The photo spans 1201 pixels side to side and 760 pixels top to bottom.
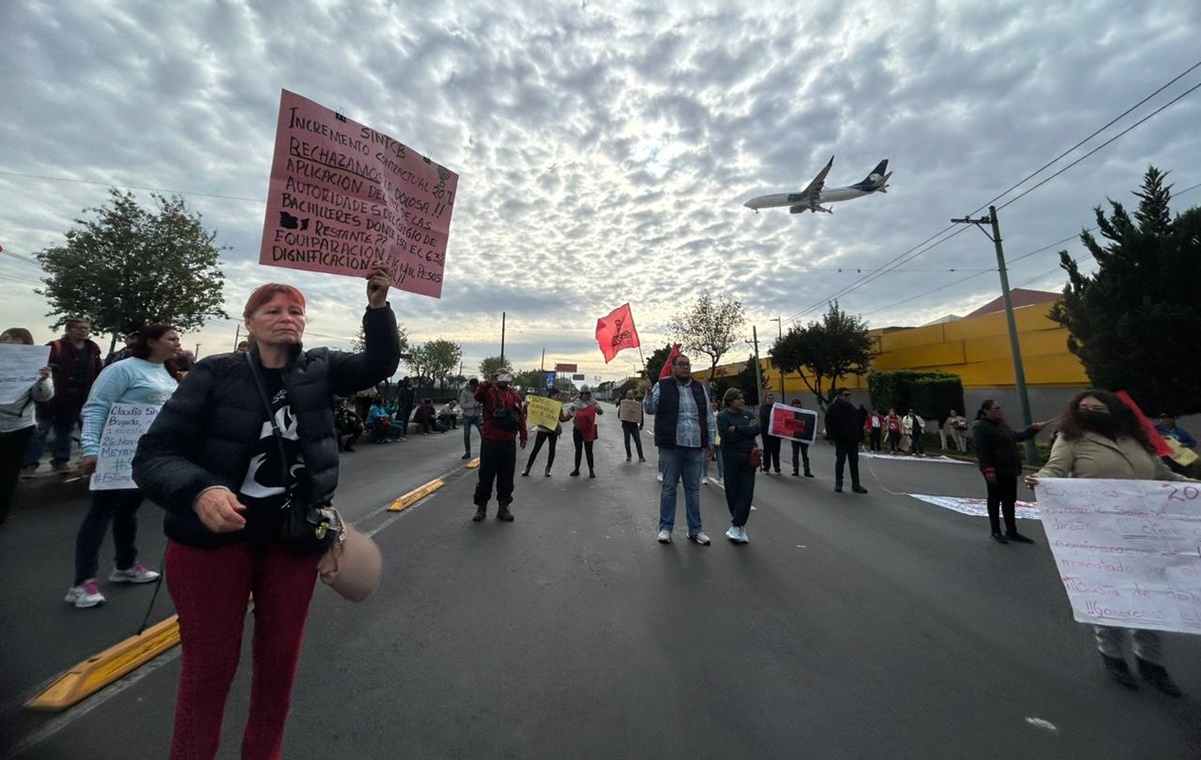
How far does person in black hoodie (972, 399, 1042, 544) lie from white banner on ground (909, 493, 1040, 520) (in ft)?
4.82

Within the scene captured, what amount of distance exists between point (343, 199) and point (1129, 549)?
16.9 feet

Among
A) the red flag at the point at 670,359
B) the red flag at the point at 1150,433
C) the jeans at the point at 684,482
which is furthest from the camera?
the red flag at the point at 670,359

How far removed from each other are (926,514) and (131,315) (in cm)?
2347

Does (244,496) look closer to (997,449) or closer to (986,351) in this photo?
(997,449)

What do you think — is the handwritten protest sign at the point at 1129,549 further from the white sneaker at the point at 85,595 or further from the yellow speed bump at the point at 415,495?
the yellow speed bump at the point at 415,495

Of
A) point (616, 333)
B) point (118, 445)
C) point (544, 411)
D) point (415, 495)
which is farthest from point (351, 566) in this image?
point (616, 333)

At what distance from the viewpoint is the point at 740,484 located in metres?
5.69

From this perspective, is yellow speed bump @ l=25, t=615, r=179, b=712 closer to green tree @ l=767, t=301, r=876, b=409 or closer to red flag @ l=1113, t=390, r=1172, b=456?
red flag @ l=1113, t=390, r=1172, b=456

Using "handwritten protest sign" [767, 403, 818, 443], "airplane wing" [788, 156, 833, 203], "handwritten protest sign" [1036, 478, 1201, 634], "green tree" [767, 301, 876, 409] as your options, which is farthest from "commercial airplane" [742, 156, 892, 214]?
"handwritten protest sign" [1036, 478, 1201, 634]

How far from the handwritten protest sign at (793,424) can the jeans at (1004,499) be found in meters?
4.15

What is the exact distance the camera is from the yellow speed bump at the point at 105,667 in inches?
92.9

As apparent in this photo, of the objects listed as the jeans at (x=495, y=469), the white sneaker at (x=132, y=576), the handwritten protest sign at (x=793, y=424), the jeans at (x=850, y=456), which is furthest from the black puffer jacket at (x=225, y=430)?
the handwritten protest sign at (x=793, y=424)

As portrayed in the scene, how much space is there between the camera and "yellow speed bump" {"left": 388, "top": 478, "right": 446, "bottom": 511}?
6.74 m

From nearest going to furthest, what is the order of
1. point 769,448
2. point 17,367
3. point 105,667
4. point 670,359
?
point 105,667 → point 17,367 → point 670,359 → point 769,448
